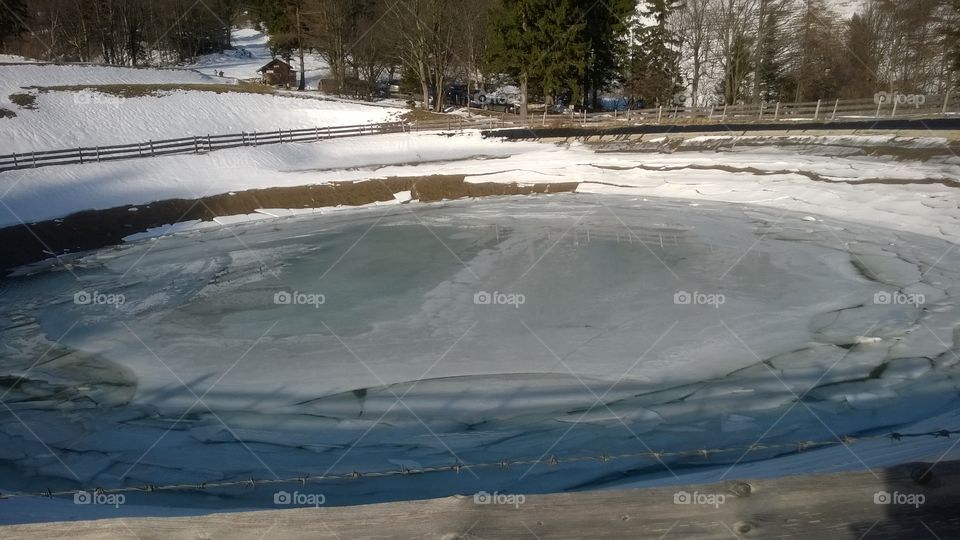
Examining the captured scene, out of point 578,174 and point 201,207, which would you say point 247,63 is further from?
point 578,174

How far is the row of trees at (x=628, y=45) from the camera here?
162 feet

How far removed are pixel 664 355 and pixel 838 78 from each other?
50355mm

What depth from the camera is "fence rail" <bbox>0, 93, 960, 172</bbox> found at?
33.5 metres

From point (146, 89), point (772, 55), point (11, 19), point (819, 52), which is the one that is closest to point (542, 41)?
point (772, 55)

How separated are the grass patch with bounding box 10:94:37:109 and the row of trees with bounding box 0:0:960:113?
24.1 meters

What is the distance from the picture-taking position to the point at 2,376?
468 inches

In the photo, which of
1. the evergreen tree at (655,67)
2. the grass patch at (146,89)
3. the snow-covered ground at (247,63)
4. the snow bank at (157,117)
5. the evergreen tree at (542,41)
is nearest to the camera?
the snow bank at (157,117)

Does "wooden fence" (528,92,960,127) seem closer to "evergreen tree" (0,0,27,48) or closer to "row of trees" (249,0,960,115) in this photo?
"row of trees" (249,0,960,115)

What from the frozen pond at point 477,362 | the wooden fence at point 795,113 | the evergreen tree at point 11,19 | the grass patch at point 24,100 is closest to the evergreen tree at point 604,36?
the wooden fence at point 795,113

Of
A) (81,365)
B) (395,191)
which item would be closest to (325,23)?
(395,191)

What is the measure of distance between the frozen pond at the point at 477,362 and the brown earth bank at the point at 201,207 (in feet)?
12.0

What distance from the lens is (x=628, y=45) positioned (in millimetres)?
56750

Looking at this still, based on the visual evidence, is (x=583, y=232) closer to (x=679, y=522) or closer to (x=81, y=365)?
(x=81, y=365)

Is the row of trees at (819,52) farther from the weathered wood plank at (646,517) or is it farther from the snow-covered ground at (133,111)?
the weathered wood plank at (646,517)
